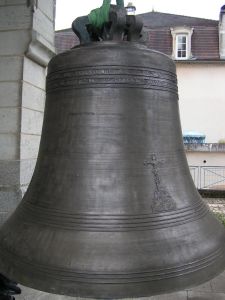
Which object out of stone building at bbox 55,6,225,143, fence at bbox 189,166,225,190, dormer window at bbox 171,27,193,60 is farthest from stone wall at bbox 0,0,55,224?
dormer window at bbox 171,27,193,60

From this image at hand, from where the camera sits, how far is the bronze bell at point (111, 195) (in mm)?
1490

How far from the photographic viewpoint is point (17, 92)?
11.1 ft

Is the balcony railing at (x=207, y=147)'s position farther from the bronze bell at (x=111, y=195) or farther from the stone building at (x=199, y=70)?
the bronze bell at (x=111, y=195)

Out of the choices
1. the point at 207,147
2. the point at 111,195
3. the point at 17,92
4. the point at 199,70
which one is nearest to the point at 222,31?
the point at 199,70

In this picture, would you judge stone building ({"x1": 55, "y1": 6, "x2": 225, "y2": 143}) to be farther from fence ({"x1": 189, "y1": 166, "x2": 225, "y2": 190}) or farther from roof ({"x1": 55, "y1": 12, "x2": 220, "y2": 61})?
fence ({"x1": 189, "y1": 166, "x2": 225, "y2": 190})

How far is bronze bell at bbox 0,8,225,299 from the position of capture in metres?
1.49

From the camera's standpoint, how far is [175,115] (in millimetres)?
1920

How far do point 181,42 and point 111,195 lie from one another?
19.7 meters

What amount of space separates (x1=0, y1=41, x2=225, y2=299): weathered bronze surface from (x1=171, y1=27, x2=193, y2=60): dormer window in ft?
61.7

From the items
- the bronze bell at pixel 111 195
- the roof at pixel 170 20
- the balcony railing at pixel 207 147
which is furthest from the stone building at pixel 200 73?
the bronze bell at pixel 111 195

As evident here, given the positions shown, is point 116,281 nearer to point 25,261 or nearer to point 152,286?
point 152,286

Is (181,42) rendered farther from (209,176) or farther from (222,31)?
(209,176)

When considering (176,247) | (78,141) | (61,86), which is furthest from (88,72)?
(176,247)

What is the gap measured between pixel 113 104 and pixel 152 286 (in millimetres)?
670
